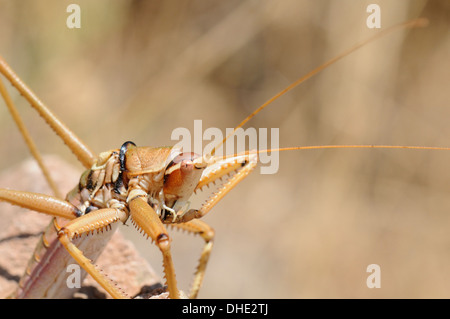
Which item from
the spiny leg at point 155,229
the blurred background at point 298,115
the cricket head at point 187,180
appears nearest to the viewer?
the spiny leg at point 155,229

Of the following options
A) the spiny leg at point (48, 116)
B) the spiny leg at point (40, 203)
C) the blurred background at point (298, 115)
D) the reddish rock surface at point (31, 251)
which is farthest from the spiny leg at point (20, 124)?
the blurred background at point (298, 115)

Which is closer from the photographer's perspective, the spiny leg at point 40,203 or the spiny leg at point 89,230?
the spiny leg at point 89,230

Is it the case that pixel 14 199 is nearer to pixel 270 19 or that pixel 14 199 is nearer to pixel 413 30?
pixel 270 19

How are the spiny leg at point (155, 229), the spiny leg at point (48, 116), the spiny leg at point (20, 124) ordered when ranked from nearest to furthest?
1. the spiny leg at point (155, 229)
2. the spiny leg at point (48, 116)
3. the spiny leg at point (20, 124)

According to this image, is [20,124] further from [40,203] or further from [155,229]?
[155,229]

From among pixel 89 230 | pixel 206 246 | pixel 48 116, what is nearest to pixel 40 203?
pixel 89 230

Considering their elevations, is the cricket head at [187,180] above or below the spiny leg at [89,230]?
above

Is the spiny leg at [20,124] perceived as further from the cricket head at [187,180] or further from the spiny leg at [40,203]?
the cricket head at [187,180]

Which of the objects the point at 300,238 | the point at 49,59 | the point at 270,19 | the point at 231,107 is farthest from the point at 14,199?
the point at 231,107
